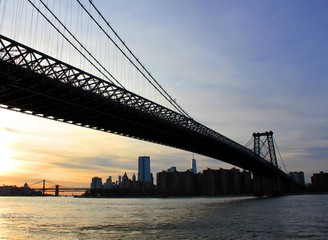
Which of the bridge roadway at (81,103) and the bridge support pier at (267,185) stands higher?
the bridge roadway at (81,103)

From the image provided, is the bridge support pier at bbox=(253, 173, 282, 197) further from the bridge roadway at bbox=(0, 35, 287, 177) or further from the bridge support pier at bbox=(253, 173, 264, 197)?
the bridge roadway at bbox=(0, 35, 287, 177)

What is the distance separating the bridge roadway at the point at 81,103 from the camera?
29.8 metres

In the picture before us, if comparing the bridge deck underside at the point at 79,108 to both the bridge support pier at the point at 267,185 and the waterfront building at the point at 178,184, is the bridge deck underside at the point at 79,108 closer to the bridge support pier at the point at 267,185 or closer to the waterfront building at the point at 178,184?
the bridge support pier at the point at 267,185

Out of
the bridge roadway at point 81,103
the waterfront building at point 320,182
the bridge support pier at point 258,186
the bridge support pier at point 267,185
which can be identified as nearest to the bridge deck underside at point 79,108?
the bridge roadway at point 81,103

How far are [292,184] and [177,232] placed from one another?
11841 cm

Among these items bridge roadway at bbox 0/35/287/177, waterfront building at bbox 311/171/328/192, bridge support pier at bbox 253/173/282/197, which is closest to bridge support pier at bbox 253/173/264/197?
bridge support pier at bbox 253/173/282/197

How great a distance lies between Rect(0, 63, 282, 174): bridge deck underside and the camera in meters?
30.8

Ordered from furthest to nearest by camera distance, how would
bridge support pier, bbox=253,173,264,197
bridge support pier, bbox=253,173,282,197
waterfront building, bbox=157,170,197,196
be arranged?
waterfront building, bbox=157,170,197,196, bridge support pier, bbox=253,173,264,197, bridge support pier, bbox=253,173,282,197

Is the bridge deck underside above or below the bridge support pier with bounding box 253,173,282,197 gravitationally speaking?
above

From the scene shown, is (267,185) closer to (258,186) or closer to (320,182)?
(258,186)

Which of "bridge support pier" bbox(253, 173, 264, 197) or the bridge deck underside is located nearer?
the bridge deck underside

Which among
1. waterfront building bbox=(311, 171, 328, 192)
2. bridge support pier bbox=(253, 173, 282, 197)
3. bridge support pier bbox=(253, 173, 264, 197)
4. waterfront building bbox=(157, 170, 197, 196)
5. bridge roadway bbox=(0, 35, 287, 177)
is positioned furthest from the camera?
waterfront building bbox=(157, 170, 197, 196)

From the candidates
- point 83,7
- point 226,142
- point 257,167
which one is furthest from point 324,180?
point 83,7

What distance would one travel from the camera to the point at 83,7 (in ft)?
135
